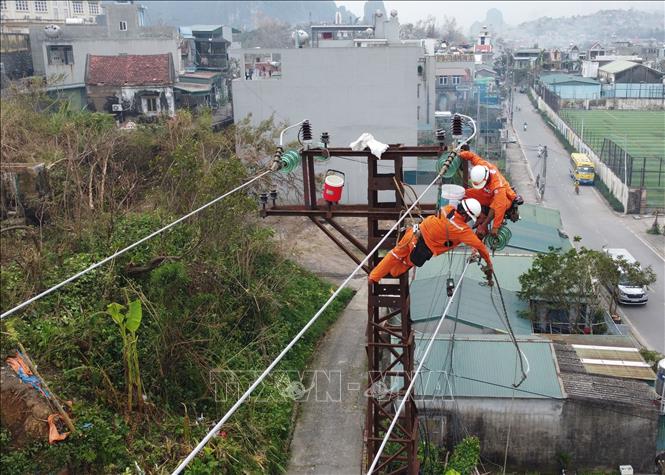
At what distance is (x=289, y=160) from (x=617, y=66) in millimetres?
41930

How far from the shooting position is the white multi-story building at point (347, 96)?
2494cm

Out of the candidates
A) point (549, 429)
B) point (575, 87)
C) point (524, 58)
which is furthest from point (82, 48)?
point (524, 58)

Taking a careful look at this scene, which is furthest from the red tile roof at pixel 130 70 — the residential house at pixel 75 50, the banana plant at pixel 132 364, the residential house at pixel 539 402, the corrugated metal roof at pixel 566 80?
the corrugated metal roof at pixel 566 80

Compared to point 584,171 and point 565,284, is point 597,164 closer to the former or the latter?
point 584,171

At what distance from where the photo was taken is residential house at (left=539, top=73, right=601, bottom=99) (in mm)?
46375

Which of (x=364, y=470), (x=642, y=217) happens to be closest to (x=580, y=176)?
(x=642, y=217)

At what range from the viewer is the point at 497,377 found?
39.3ft

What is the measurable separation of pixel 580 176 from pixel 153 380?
26.8 metres

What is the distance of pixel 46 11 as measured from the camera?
52000 mm

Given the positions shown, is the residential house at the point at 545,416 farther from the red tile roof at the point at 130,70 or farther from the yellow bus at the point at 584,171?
the yellow bus at the point at 584,171

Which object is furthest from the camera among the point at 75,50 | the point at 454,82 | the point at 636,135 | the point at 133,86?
the point at 454,82

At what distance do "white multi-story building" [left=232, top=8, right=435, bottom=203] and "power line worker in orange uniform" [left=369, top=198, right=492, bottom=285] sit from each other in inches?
688

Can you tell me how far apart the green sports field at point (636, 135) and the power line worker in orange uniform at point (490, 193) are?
69.4ft

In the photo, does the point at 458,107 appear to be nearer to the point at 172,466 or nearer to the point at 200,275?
the point at 200,275
